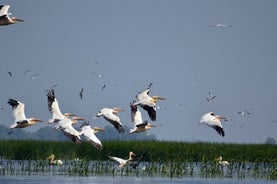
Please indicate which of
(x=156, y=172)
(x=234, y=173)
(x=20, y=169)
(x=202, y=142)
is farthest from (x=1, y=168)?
(x=202, y=142)

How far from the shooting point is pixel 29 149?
4072 centimetres

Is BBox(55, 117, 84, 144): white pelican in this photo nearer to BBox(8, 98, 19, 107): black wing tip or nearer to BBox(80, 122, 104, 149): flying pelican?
BBox(80, 122, 104, 149): flying pelican

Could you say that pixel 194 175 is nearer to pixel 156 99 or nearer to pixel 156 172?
pixel 156 172

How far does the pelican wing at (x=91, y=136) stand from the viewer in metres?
30.0

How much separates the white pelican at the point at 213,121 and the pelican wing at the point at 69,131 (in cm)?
366

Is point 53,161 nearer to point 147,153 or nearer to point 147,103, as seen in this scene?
point 147,153

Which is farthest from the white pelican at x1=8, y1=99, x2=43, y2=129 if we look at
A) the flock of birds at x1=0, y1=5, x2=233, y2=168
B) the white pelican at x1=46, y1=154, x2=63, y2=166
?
the white pelican at x1=46, y1=154, x2=63, y2=166

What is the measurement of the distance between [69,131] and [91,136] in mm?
722

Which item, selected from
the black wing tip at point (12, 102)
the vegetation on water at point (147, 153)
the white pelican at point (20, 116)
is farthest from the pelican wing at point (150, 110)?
the vegetation on water at point (147, 153)

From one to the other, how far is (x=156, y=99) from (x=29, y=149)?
10.5m

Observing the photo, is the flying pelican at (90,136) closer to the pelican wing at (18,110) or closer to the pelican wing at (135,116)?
the pelican wing at (135,116)

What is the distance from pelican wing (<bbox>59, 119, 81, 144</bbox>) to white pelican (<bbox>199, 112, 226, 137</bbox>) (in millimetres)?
3656

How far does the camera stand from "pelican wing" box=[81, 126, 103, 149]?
3002 centimetres

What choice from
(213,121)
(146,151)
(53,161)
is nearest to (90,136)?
(213,121)
